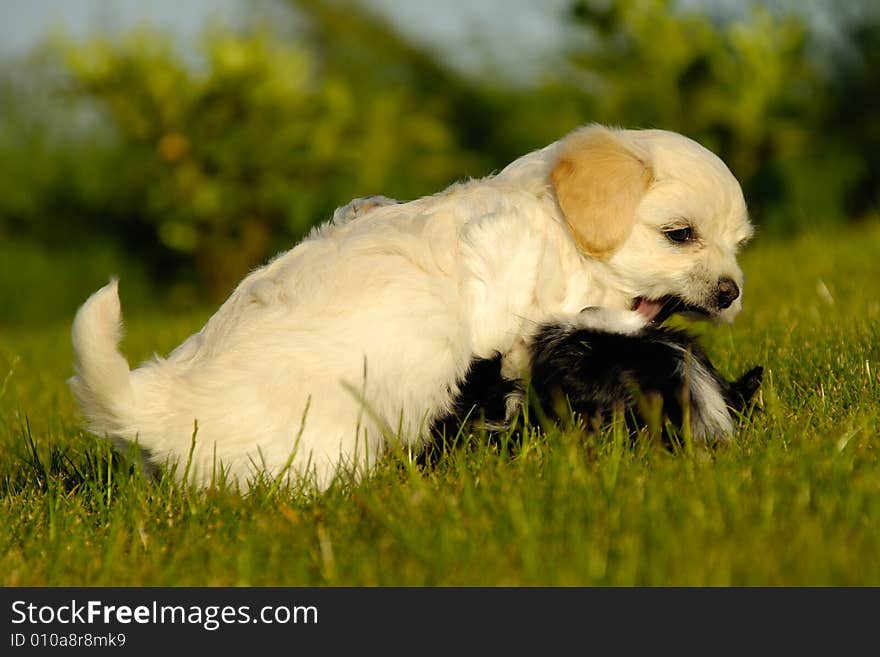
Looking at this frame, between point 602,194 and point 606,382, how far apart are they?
616 millimetres

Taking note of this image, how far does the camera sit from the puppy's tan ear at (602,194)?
10.6ft

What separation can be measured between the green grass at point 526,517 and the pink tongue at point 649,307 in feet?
1.44

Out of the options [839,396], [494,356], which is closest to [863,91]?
[839,396]

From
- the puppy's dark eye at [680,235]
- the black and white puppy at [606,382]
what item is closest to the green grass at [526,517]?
the black and white puppy at [606,382]

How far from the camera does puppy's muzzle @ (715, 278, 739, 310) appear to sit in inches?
131

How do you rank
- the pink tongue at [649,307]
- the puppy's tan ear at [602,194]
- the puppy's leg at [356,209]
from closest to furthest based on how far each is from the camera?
the puppy's tan ear at [602,194]
the pink tongue at [649,307]
the puppy's leg at [356,209]

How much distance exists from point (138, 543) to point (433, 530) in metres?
0.79

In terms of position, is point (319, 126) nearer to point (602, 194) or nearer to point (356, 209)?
point (356, 209)

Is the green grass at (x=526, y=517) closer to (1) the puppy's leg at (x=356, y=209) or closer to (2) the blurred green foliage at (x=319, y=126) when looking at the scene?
(1) the puppy's leg at (x=356, y=209)

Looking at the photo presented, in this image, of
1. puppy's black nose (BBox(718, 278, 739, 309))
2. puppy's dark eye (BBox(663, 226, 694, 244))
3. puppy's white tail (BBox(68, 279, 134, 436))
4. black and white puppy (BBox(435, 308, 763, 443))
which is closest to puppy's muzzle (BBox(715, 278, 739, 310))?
puppy's black nose (BBox(718, 278, 739, 309))

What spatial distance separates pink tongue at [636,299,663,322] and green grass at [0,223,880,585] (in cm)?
44
